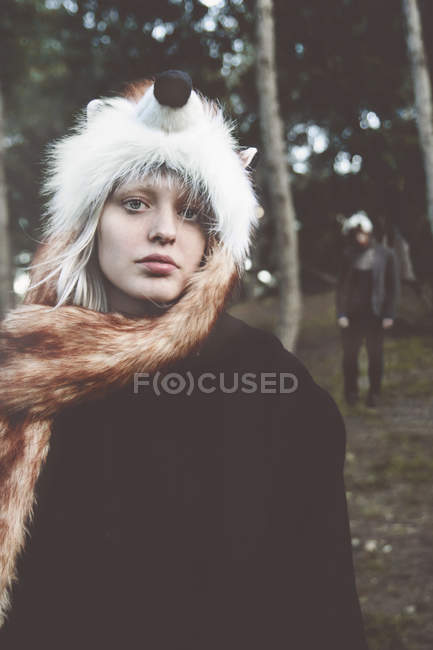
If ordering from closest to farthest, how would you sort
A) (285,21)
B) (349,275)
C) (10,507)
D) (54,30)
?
(10,507)
(349,275)
(285,21)
(54,30)

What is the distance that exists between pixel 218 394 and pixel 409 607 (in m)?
2.53

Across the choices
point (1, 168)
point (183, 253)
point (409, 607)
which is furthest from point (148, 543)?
point (1, 168)

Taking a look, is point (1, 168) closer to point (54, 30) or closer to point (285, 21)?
point (54, 30)

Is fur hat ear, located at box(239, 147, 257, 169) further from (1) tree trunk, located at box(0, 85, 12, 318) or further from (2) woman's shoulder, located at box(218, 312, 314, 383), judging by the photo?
(1) tree trunk, located at box(0, 85, 12, 318)

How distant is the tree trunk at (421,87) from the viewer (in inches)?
127

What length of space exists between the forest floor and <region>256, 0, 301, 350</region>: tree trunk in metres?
0.68

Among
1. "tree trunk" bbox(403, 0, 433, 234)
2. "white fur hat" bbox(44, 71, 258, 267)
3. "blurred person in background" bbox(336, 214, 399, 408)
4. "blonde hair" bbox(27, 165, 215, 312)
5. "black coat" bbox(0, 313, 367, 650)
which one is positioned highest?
"tree trunk" bbox(403, 0, 433, 234)

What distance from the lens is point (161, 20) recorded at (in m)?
3.58

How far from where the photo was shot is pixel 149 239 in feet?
4.18

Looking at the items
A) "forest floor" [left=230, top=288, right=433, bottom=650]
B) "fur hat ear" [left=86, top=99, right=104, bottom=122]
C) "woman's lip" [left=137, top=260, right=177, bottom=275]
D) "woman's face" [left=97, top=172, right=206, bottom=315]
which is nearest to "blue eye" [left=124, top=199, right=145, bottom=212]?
"woman's face" [left=97, top=172, right=206, bottom=315]

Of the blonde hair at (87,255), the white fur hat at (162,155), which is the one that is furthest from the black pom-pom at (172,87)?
the blonde hair at (87,255)

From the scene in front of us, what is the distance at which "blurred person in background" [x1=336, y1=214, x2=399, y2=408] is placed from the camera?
10.1 ft

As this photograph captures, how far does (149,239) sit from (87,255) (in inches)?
7.9

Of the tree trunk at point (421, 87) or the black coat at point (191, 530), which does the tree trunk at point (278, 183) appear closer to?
the tree trunk at point (421, 87)
